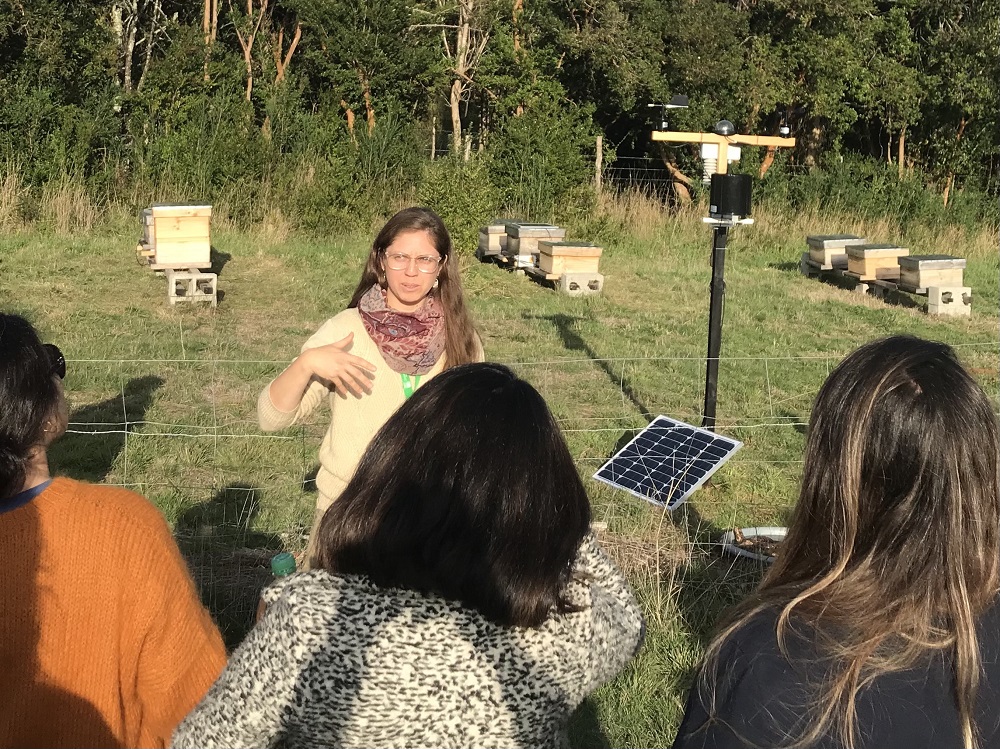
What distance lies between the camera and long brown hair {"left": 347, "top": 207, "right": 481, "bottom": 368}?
3.26 m

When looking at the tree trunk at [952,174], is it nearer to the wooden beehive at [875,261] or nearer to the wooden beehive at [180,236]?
the wooden beehive at [875,261]

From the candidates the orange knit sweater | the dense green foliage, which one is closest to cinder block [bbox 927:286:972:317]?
the dense green foliage

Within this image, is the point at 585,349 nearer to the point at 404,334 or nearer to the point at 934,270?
the point at 934,270

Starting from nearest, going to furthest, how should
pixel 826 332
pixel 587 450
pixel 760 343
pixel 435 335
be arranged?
pixel 435 335 → pixel 587 450 → pixel 760 343 → pixel 826 332

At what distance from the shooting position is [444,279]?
11.0 feet

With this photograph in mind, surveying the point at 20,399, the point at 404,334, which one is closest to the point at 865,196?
the point at 404,334

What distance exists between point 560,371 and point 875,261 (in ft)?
19.4

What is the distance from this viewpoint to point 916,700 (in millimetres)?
1512

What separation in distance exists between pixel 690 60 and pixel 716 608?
1552cm

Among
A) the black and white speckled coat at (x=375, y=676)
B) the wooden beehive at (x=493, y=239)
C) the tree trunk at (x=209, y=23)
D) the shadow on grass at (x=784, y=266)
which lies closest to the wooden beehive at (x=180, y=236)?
the wooden beehive at (x=493, y=239)

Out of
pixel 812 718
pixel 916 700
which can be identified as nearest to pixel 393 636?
pixel 812 718

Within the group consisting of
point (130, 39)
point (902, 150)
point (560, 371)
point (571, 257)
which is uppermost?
point (130, 39)

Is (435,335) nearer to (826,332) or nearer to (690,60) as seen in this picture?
(826,332)

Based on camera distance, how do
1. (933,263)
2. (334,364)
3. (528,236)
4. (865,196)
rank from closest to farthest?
(334,364), (933,263), (528,236), (865,196)
